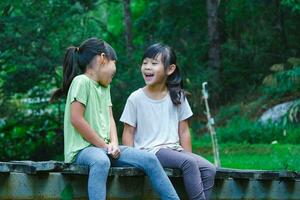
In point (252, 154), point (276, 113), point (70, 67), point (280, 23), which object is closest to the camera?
point (70, 67)

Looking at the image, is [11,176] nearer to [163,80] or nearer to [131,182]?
[131,182]

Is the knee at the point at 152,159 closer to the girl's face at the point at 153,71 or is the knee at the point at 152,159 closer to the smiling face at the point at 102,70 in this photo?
the smiling face at the point at 102,70

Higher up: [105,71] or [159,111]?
[105,71]

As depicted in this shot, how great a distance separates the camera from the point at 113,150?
535 centimetres

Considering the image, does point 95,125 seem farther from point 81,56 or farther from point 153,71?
point 153,71

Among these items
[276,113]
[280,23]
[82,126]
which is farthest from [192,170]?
[280,23]

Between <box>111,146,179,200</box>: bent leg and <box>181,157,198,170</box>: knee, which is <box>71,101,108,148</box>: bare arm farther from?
<box>181,157,198,170</box>: knee

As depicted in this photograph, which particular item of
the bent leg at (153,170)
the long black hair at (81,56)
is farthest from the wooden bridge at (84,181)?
the long black hair at (81,56)

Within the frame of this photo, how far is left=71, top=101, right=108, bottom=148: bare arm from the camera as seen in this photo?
210 inches

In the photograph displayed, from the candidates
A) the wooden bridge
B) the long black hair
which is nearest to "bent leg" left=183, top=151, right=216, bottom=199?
the wooden bridge

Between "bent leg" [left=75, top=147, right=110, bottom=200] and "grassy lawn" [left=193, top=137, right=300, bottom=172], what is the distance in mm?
4530

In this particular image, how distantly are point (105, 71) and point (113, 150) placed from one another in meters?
0.65

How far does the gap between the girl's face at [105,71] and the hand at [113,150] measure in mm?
522

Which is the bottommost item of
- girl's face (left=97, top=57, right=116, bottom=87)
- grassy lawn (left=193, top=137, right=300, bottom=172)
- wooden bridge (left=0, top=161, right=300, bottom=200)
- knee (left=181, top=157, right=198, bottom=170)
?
grassy lawn (left=193, top=137, right=300, bottom=172)
